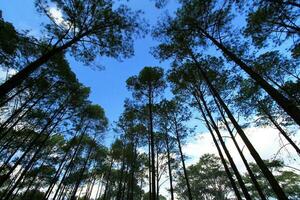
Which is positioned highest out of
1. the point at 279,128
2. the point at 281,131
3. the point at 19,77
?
the point at 279,128

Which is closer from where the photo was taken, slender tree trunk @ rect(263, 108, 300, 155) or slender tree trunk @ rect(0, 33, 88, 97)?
slender tree trunk @ rect(0, 33, 88, 97)

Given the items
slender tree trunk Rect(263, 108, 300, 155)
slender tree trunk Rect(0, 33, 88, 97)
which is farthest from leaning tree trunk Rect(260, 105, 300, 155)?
slender tree trunk Rect(0, 33, 88, 97)

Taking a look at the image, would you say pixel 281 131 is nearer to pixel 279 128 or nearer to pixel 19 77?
pixel 279 128

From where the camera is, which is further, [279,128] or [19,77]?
[279,128]

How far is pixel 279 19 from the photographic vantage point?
334 inches

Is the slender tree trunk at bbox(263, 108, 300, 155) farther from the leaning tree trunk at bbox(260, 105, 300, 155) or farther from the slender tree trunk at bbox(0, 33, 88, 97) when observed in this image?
the slender tree trunk at bbox(0, 33, 88, 97)

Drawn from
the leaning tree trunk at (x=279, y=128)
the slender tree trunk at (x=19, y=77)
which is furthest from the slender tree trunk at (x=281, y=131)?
the slender tree trunk at (x=19, y=77)

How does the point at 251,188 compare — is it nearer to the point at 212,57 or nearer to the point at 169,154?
the point at 169,154

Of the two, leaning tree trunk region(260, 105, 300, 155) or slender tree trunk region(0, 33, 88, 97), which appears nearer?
slender tree trunk region(0, 33, 88, 97)

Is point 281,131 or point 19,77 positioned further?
point 281,131

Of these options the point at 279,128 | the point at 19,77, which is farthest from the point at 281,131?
the point at 19,77

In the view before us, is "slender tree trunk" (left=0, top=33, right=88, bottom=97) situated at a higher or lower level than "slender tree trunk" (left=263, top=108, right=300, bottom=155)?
lower

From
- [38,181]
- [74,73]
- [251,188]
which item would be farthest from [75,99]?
[251,188]

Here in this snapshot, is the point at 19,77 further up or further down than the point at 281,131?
further down
